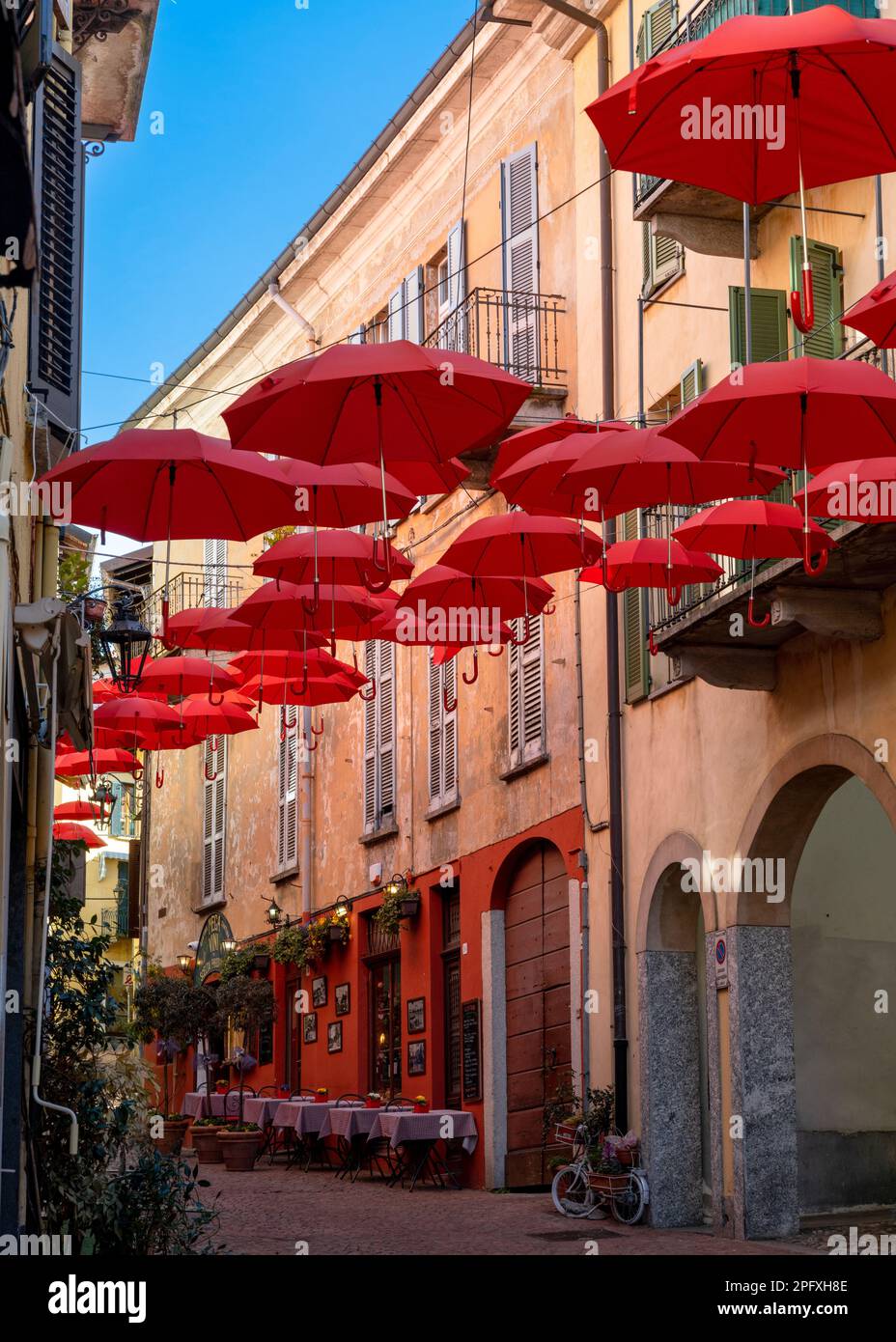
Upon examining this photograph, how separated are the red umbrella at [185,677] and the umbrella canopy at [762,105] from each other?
8403 mm

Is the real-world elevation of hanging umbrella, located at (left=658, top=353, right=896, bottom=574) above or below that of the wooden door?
above

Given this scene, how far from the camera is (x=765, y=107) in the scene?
28.6 feet

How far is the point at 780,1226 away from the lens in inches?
525

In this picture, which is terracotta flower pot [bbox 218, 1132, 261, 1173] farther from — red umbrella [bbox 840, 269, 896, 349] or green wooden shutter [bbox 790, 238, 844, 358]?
red umbrella [bbox 840, 269, 896, 349]

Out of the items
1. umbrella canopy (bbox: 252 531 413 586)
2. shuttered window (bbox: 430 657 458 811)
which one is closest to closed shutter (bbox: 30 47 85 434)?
umbrella canopy (bbox: 252 531 413 586)

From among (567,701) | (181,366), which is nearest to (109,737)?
(567,701)

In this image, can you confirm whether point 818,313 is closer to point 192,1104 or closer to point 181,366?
point 192,1104

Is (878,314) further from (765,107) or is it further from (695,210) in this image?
(695,210)

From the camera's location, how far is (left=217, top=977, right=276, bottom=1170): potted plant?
21.1m

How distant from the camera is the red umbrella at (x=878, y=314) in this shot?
320 inches

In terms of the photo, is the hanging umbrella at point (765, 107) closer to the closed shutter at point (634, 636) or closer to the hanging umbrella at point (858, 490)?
the hanging umbrella at point (858, 490)

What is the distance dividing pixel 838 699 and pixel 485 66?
394 inches

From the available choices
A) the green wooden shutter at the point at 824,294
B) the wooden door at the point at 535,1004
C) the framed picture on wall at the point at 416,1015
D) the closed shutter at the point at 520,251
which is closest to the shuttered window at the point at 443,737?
the wooden door at the point at 535,1004

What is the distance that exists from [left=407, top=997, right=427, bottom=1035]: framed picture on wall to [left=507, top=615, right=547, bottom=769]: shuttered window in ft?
11.5
